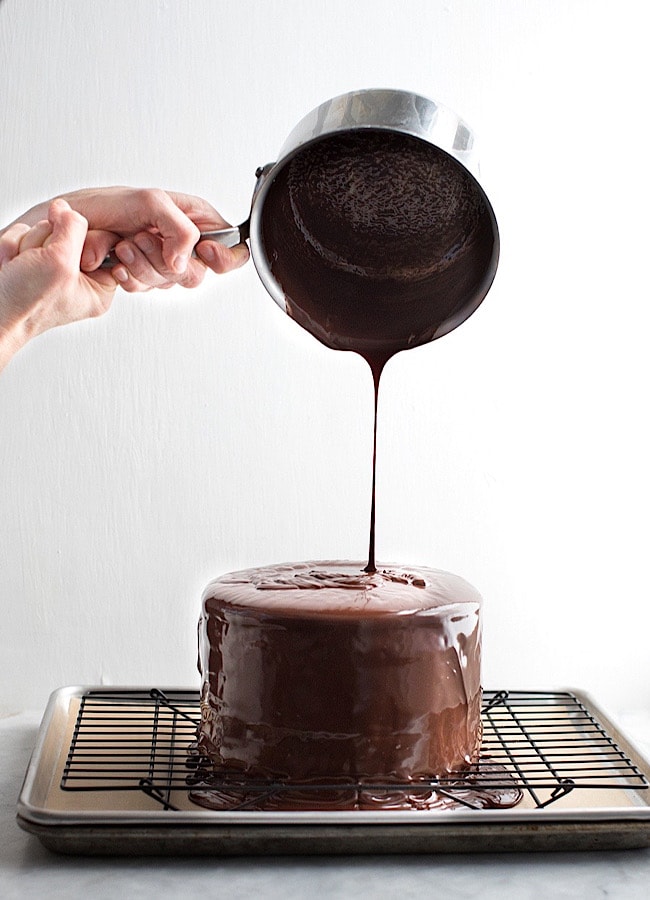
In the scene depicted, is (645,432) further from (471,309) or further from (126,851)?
(126,851)

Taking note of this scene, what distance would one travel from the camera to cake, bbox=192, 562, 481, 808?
1.14 m

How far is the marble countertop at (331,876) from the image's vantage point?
97cm

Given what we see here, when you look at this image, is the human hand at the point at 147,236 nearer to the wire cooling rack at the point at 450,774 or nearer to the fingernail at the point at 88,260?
the fingernail at the point at 88,260

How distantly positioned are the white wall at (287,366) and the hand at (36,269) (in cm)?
54

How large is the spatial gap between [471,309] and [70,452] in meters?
0.81

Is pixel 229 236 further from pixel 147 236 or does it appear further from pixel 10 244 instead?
pixel 10 244

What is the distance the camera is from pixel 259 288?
70.9 inches

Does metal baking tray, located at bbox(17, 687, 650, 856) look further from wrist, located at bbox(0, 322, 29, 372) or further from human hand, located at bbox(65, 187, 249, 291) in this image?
human hand, located at bbox(65, 187, 249, 291)

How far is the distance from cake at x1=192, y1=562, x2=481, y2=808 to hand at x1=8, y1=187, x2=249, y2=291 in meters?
0.41

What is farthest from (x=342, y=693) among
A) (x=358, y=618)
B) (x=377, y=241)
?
(x=377, y=241)

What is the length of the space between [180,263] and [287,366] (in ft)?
1.73

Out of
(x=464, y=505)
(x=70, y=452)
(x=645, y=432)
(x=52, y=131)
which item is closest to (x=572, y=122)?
(x=645, y=432)

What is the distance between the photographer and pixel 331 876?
Result: 1.00 meters

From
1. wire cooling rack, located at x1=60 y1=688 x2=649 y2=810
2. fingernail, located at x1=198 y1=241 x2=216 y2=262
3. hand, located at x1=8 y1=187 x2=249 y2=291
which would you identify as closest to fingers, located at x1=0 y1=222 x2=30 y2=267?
hand, located at x1=8 y1=187 x2=249 y2=291
